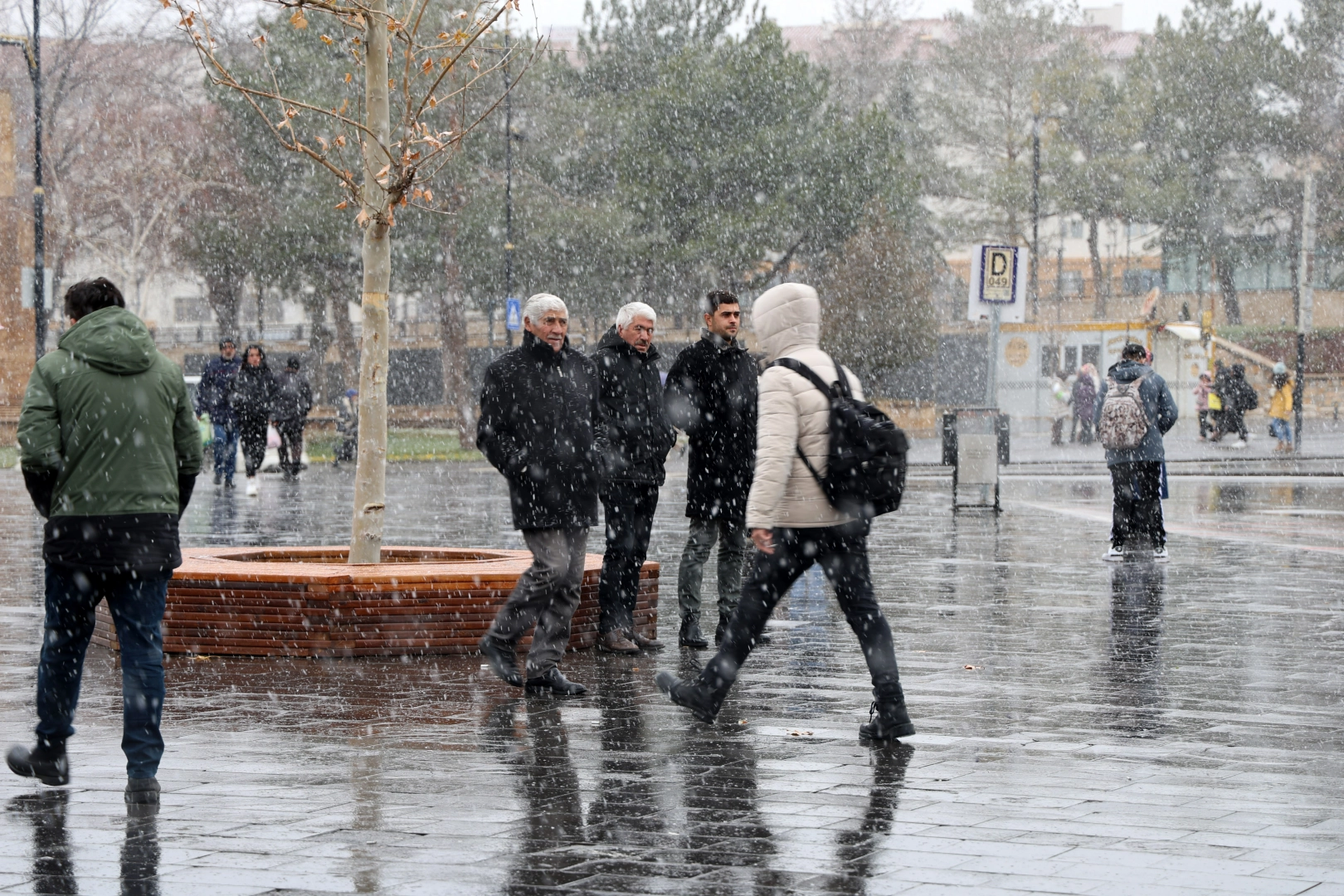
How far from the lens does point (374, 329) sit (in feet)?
29.0

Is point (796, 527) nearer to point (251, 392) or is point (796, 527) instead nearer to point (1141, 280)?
point (251, 392)

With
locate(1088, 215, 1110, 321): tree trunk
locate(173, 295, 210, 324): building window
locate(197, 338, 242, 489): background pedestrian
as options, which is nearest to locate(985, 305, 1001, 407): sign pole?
locate(197, 338, 242, 489): background pedestrian

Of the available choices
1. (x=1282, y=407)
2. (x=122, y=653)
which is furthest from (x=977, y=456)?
(x=1282, y=407)

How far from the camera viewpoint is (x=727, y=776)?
566cm

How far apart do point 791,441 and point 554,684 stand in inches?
66.6

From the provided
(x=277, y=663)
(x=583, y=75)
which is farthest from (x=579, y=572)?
(x=583, y=75)

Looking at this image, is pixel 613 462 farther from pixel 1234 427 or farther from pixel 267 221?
pixel 267 221

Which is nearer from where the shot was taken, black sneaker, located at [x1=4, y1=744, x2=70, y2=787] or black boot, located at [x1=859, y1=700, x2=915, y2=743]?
black sneaker, located at [x1=4, y1=744, x2=70, y2=787]

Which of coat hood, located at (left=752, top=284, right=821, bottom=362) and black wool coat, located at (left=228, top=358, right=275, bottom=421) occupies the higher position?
coat hood, located at (left=752, top=284, right=821, bottom=362)

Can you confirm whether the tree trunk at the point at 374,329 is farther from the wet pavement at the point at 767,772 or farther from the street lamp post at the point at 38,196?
the street lamp post at the point at 38,196

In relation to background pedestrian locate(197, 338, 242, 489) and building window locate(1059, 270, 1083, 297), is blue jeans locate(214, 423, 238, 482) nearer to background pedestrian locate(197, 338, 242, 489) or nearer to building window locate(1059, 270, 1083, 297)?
background pedestrian locate(197, 338, 242, 489)

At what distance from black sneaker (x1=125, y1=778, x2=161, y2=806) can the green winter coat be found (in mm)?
809

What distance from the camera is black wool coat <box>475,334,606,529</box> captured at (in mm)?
7180

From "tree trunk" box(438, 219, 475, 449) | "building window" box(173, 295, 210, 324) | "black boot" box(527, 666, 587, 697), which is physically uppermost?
"building window" box(173, 295, 210, 324)
